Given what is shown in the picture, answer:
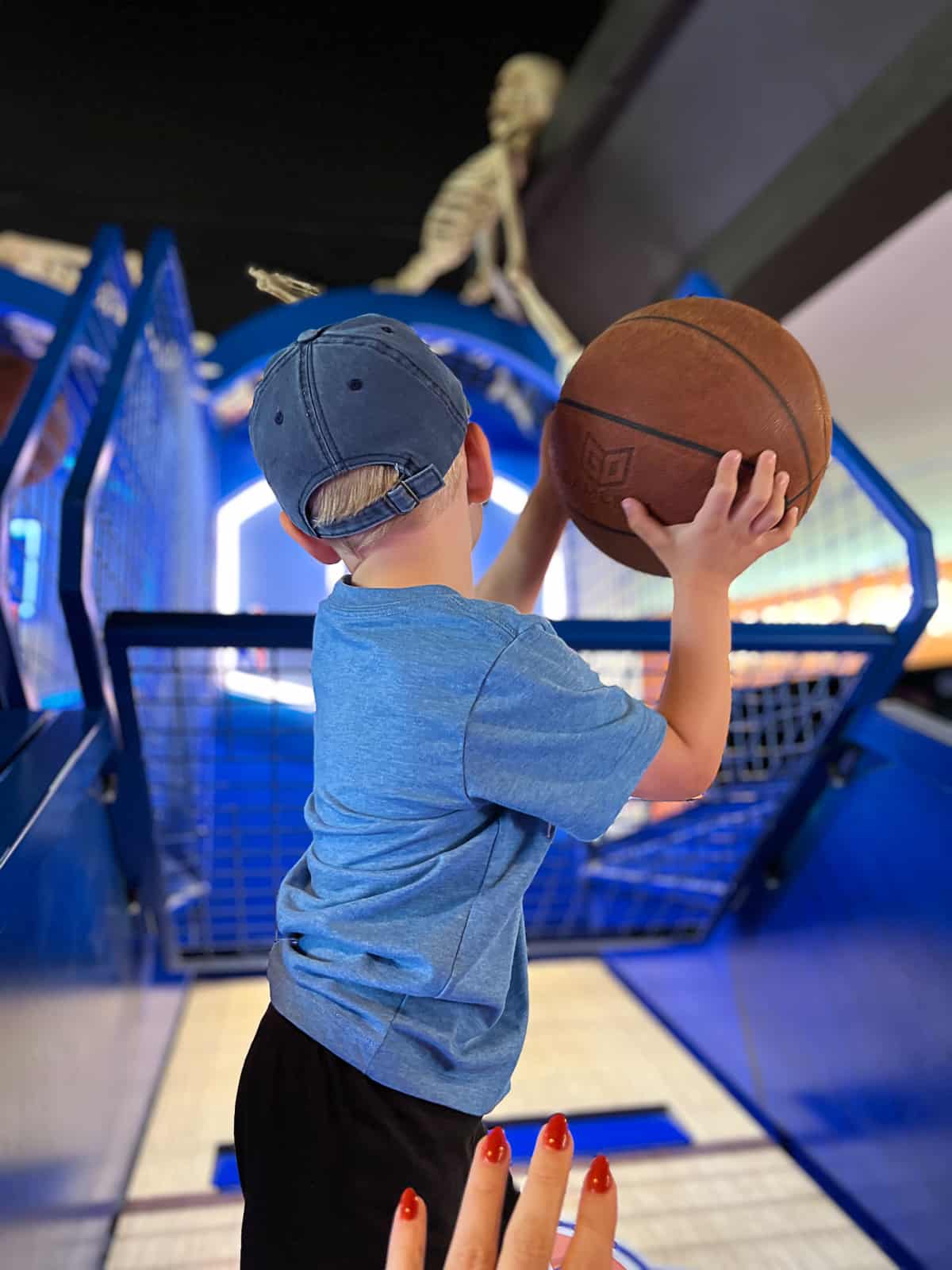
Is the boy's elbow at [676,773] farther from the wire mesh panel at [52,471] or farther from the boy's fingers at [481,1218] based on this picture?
the wire mesh panel at [52,471]

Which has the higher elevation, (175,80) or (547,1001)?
(175,80)

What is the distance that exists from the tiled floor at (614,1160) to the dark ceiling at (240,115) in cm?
506

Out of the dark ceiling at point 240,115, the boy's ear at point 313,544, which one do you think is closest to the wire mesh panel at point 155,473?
the boy's ear at point 313,544

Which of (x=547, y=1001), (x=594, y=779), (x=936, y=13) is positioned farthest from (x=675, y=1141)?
(x=936, y=13)

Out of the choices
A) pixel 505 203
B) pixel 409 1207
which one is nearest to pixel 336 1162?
pixel 409 1207

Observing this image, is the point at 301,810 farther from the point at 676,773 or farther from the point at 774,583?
the point at 774,583

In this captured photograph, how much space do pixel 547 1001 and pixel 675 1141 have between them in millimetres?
614

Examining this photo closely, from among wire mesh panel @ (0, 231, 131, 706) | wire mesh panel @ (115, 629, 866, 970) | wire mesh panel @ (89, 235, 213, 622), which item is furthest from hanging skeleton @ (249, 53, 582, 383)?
wire mesh panel @ (0, 231, 131, 706)

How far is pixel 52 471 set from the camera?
94.8 inches

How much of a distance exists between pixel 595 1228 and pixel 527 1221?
47 mm

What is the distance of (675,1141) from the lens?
177cm

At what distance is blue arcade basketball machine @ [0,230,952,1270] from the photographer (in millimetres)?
1209

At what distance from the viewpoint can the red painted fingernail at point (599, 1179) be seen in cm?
56

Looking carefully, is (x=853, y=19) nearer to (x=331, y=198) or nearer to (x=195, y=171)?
(x=331, y=198)
